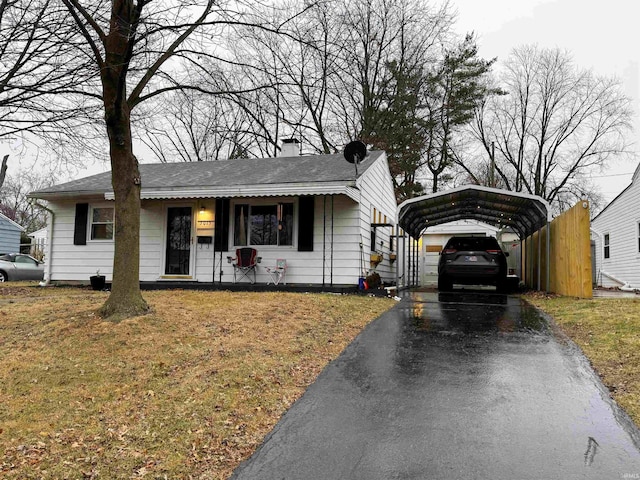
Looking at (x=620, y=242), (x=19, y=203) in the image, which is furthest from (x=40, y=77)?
(x=19, y=203)

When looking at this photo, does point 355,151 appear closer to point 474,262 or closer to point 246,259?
point 246,259

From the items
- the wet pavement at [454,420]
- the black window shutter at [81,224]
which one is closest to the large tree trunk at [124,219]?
the wet pavement at [454,420]

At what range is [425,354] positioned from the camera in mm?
5254

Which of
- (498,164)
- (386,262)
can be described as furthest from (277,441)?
(498,164)

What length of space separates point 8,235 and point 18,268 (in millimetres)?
9379

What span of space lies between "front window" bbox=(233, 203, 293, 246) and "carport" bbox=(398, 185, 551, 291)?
2.88m

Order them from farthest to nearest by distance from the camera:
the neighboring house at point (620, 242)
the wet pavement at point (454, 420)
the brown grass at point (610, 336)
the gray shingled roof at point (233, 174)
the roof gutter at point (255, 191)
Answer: the neighboring house at point (620, 242) < the gray shingled roof at point (233, 174) < the roof gutter at point (255, 191) < the brown grass at point (610, 336) < the wet pavement at point (454, 420)

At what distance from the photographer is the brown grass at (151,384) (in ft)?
9.92

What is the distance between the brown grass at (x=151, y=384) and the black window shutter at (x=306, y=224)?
4.33 meters

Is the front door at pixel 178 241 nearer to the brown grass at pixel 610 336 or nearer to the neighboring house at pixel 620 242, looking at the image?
the brown grass at pixel 610 336

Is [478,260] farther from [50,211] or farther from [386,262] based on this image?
[50,211]

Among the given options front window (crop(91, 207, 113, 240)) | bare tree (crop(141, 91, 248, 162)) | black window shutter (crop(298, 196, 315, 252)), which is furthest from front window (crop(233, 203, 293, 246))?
bare tree (crop(141, 91, 248, 162))

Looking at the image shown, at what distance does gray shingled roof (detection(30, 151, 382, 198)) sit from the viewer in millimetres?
11523

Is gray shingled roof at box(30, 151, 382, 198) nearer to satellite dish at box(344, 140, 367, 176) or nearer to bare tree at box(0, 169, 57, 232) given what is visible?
satellite dish at box(344, 140, 367, 176)
